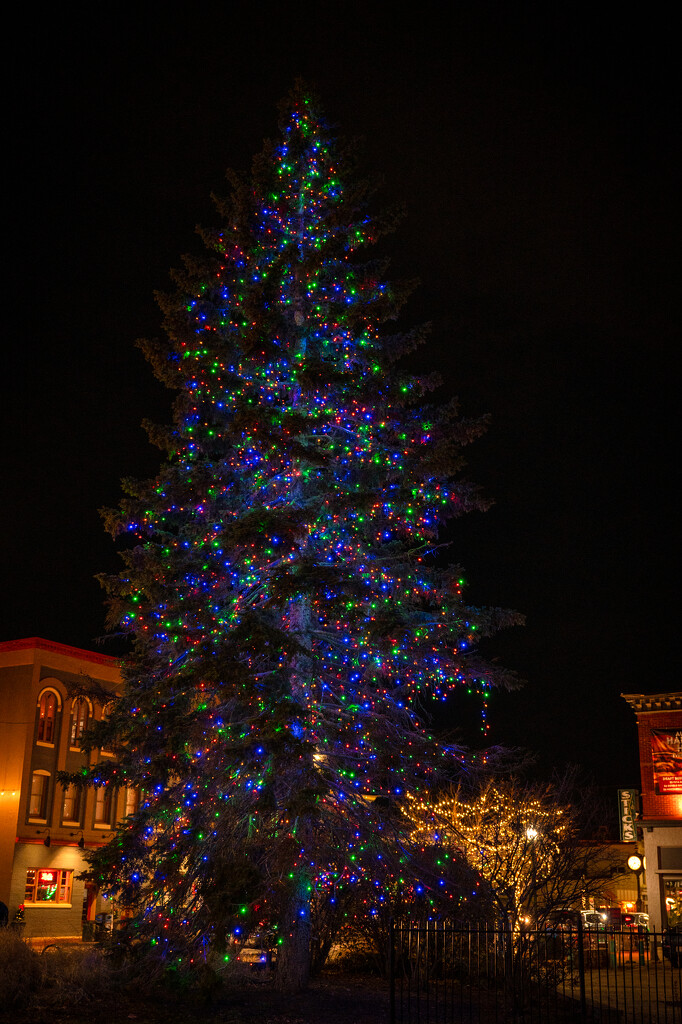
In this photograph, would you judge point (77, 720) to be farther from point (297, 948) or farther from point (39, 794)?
point (297, 948)

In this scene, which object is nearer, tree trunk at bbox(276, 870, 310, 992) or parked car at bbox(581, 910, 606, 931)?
tree trunk at bbox(276, 870, 310, 992)

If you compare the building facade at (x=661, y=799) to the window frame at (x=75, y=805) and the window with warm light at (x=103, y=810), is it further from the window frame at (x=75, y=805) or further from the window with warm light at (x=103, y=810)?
the window frame at (x=75, y=805)

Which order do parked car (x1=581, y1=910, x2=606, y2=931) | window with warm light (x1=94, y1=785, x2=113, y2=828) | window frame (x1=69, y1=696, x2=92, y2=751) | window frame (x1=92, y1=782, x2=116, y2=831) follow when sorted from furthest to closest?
window with warm light (x1=94, y1=785, x2=113, y2=828) → window frame (x1=92, y1=782, x2=116, y2=831) → window frame (x1=69, y1=696, x2=92, y2=751) → parked car (x1=581, y1=910, x2=606, y2=931)

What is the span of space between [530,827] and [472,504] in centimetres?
709

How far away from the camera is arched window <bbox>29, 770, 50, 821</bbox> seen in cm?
3653

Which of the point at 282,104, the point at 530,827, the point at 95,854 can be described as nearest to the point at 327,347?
the point at 282,104

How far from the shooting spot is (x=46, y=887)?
36.2 metres

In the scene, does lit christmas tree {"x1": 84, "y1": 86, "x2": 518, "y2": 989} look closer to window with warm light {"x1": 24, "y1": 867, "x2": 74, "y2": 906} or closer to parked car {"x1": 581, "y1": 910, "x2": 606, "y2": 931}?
parked car {"x1": 581, "y1": 910, "x2": 606, "y2": 931}

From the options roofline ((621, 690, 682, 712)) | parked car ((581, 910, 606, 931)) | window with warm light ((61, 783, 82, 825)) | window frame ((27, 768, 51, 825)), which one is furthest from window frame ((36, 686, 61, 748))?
roofline ((621, 690, 682, 712))

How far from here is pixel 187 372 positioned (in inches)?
703

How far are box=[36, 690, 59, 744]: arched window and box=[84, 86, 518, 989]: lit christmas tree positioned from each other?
71.4ft

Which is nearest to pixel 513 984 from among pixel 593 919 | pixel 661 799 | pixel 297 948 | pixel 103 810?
pixel 297 948

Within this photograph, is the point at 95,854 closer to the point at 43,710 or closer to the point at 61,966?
the point at 61,966

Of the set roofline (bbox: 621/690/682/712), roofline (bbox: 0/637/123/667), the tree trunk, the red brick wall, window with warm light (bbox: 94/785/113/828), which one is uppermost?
roofline (bbox: 0/637/123/667)
